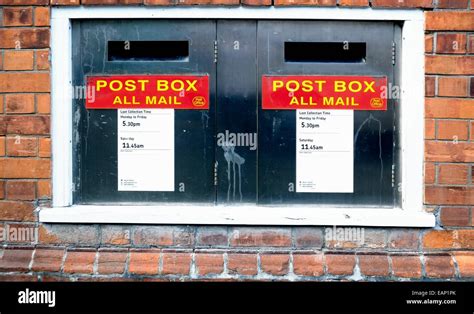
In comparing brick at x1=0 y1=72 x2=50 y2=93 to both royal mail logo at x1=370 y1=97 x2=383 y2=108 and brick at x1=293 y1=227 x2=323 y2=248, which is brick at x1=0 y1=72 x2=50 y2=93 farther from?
royal mail logo at x1=370 y1=97 x2=383 y2=108

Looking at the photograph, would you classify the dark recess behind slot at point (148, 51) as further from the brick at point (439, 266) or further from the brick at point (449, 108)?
the brick at point (439, 266)

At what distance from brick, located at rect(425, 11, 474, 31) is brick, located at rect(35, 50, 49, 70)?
2.52m

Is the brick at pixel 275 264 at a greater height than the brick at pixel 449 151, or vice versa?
the brick at pixel 449 151

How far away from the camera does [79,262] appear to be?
365 centimetres

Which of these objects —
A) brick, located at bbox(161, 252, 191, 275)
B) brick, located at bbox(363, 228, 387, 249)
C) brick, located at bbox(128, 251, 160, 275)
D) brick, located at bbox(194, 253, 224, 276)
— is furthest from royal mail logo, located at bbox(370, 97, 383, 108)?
brick, located at bbox(128, 251, 160, 275)

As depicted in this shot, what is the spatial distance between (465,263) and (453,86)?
1.16 meters

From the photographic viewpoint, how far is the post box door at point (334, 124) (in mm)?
3744

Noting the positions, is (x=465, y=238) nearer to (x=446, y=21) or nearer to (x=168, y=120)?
(x=446, y=21)

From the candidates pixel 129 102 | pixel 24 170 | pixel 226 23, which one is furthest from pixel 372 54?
pixel 24 170

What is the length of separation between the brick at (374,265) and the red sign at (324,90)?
1008 millimetres

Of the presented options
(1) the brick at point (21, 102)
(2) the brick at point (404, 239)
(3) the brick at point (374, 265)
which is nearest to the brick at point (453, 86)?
(2) the brick at point (404, 239)

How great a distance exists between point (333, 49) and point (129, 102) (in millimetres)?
1429

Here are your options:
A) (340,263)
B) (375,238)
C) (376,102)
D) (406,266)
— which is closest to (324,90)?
(376,102)

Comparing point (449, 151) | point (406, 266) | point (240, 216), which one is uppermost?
point (449, 151)
